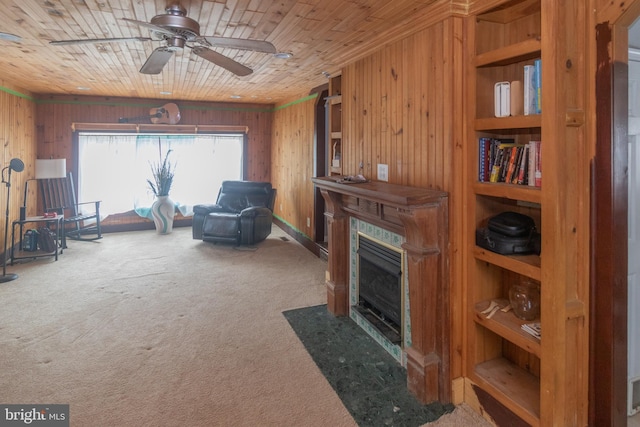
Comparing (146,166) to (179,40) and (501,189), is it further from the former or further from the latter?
(501,189)

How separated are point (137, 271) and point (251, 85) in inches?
112

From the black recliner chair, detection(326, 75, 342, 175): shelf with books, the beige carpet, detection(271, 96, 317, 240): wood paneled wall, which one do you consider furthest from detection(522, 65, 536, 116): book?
the black recliner chair

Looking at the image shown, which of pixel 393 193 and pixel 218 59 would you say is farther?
pixel 218 59

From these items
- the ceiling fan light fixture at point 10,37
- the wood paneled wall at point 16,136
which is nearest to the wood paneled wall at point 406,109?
the ceiling fan light fixture at point 10,37

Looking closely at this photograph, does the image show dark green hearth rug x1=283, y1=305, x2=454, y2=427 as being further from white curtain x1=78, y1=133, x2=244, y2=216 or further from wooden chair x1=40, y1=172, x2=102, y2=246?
white curtain x1=78, y1=133, x2=244, y2=216

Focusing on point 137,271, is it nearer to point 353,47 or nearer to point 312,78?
point 312,78

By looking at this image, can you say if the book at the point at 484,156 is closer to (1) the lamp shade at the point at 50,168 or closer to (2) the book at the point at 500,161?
(2) the book at the point at 500,161

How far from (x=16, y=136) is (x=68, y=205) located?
4.04 ft

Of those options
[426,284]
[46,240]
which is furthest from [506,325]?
[46,240]

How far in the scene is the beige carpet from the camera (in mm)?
2160

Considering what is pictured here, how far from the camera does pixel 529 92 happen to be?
1.85 meters

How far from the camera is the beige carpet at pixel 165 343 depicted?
216 centimetres

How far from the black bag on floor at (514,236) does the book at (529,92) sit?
0.52 metres

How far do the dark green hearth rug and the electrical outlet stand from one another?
1205 mm
